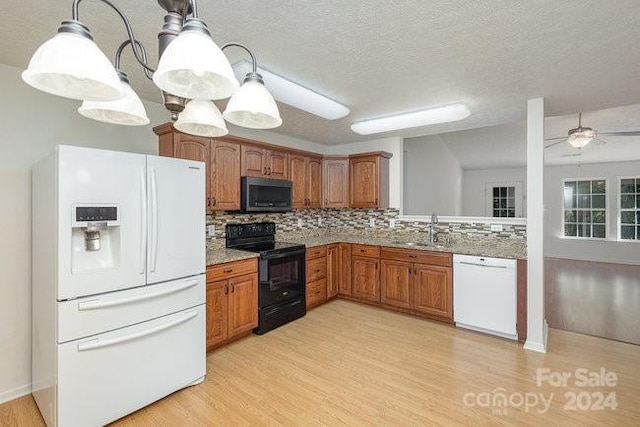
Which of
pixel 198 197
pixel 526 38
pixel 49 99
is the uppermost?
pixel 526 38

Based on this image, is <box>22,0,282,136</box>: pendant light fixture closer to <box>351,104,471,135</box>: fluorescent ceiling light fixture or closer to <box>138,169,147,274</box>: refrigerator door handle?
<box>138,169,147,274</box>: refrigerator door handle

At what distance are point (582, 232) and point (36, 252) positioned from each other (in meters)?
10.1

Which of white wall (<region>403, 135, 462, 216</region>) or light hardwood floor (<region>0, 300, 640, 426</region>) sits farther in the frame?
white wall (<region>403, 135, 462, 216</region>)

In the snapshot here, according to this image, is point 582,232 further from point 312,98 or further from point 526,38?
point 312,98

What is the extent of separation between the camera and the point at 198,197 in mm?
2406

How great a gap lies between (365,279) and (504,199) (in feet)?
19.5

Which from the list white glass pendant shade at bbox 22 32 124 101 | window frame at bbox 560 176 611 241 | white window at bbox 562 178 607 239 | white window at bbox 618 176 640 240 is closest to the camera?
white glass pendant shade at bbox 22 32 124 101

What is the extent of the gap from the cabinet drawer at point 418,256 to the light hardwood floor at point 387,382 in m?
0.75

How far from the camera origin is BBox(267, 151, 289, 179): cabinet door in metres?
3.78

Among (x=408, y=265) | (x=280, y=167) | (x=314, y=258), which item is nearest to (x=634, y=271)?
(x=408, y=265)

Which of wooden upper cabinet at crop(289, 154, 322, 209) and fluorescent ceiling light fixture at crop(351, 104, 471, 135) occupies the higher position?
fluorescent ceiling light fixture at crop(351, 104, 471, 135)

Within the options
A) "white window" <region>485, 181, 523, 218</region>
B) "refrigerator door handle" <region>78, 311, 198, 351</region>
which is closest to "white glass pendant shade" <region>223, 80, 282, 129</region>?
"refrigerator door handle" <region>78, 311, 198, 351</region>

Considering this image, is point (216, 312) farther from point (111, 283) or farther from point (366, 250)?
point (366, 250)

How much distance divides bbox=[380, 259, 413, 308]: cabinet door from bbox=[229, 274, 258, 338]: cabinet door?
171 cm
